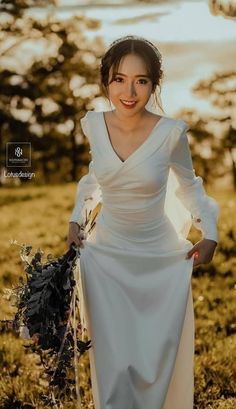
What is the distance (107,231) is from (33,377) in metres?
2.25

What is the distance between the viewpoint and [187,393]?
391cm

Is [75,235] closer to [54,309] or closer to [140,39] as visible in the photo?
[54,309]

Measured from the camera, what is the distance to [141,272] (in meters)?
3.79

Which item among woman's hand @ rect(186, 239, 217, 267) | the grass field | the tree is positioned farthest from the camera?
the tree

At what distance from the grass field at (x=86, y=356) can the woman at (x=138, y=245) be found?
131 cm

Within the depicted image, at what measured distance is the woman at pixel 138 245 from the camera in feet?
12.0

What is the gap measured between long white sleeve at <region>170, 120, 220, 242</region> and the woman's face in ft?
0.66

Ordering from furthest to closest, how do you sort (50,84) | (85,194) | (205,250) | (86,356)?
(50,84), (86,356), (85,194), (205,250)

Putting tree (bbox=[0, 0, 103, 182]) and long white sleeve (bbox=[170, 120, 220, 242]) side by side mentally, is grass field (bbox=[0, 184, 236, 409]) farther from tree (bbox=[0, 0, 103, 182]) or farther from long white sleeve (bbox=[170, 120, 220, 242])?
tree (bbox=[0, 0, 103, 182])

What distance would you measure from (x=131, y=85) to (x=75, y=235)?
2.42ft

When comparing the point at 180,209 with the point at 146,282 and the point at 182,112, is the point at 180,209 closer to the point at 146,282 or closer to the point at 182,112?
the point at 146,282

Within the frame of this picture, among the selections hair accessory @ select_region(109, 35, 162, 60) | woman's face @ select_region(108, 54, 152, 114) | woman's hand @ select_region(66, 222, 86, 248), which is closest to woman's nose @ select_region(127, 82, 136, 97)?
woman's face @ select_region(108, 54, 152, 114)

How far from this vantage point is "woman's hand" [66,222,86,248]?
3.85 meters

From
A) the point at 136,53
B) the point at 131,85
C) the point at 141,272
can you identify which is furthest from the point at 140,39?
the point at 141,272
